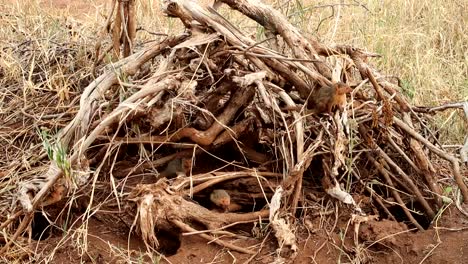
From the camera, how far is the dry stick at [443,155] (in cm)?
258

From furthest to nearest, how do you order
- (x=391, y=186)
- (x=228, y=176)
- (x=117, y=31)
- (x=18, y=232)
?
(x=117, y=31)
(x=391, y=186)
(x=228, y=176)
(x=18, y=232)

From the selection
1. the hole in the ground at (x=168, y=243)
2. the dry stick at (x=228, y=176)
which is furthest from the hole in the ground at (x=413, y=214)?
the hole in the ground at (x=168, y=243)

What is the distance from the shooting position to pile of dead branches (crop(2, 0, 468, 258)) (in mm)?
2377

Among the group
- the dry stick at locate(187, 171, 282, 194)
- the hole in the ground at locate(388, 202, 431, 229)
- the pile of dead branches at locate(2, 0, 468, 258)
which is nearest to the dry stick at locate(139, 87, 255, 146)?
the pile of dead branches at locate(2, 0, 468, 258)

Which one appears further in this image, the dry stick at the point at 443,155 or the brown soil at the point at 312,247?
the dry stick at the point at 443,155

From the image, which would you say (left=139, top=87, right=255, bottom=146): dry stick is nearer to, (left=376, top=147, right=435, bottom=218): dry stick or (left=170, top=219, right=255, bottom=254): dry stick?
(left=170, top=219, right=255, bottom=254): dry stick

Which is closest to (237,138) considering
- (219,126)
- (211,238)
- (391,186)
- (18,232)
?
(219,126)

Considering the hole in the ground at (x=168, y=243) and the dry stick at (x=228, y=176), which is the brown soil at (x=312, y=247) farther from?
the dry stick at (x=228, y=176)

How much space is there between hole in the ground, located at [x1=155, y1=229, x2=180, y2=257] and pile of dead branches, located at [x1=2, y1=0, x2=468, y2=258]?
87 millimetres

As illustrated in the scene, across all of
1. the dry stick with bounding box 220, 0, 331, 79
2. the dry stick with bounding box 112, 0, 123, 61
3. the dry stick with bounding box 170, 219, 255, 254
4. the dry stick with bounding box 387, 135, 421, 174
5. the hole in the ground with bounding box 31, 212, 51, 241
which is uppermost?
the dry stick with bounding box 220, 0, 331, 79

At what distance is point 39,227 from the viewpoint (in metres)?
2.57

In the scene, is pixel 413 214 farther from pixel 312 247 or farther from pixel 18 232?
pixel 18 232

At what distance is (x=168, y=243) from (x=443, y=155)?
104 cm

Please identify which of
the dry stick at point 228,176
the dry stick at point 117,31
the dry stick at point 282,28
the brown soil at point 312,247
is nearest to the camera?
the brown soil at point 312,247
